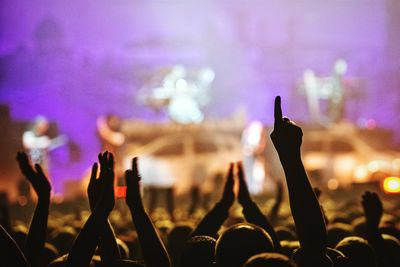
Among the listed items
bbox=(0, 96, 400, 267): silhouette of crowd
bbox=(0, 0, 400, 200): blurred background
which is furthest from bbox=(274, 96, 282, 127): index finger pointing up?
bbox=(0, 0, 400, 200): blurred background

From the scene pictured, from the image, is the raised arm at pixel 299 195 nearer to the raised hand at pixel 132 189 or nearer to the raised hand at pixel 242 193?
the raised hand at pixel 132 189

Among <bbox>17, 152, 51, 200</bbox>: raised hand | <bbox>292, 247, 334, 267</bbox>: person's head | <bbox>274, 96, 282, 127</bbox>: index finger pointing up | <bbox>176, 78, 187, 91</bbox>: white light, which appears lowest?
<bbox>292, 247, 334, 267</bbox>: person's head

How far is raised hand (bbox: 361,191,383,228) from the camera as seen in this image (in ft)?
8.81

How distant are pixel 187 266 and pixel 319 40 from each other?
601 inches

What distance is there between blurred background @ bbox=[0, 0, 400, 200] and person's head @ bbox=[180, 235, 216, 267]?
475 inches

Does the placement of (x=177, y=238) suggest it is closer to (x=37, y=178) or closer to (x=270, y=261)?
(x=37, y=178)

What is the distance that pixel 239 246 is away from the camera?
1.87 metres

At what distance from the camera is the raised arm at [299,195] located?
1972 mm

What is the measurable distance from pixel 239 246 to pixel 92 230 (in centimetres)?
55

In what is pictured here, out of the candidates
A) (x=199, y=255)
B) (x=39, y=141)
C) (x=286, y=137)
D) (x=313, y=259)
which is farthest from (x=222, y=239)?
(x=39, y=141)

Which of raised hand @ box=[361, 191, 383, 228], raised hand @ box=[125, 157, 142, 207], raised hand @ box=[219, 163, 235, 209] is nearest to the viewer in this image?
raised hand @ box=[125, 157, 142, 207]

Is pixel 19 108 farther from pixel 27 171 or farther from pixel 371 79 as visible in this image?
pixel 27 171

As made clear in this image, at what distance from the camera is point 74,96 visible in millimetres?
16172

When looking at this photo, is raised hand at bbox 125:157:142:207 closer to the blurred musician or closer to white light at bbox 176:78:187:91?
the blurred musician
